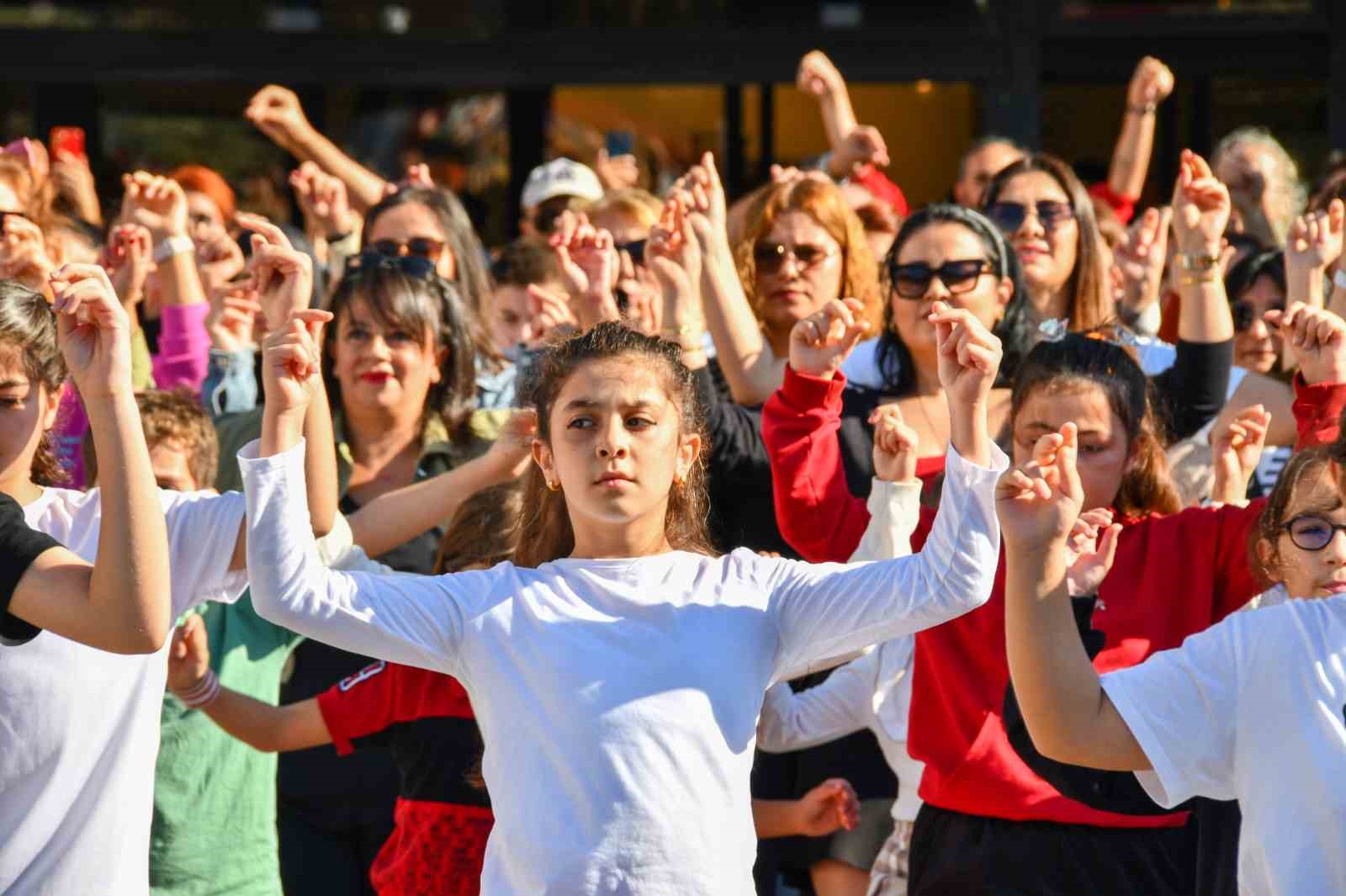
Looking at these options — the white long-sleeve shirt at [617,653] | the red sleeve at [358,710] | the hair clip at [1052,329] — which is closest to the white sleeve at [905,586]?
the white long-sleeve shirt at [617,653]

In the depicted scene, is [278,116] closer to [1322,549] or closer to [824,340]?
[824,340]

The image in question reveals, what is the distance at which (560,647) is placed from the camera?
121 inches

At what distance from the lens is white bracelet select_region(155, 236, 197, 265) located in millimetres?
5371

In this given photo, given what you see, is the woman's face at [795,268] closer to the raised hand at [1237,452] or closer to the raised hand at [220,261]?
the raised hand at [1237,452]

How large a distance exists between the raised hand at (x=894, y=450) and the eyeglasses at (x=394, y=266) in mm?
1513

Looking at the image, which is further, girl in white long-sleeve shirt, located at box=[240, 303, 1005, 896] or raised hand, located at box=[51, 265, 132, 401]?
girl in white long-sleeve shirt, located at box=[240, 303, 1005, 896]

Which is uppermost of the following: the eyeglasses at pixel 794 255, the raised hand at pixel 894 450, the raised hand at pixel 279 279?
the eyeglasses at pixel 794 255

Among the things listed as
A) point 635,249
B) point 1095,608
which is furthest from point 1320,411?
point 635,249

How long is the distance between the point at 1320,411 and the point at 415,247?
2732 millimetres

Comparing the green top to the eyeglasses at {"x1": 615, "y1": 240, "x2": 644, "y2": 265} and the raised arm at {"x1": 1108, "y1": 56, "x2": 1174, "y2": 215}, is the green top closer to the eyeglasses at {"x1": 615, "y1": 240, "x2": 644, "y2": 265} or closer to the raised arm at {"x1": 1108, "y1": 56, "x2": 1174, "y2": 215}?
the eyeglasses at {"x1": 615, "y1": 240, "x2": 644, "y2": 265}

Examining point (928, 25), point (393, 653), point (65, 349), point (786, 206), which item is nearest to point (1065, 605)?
point (393, 653)

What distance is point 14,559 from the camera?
2.96 metres

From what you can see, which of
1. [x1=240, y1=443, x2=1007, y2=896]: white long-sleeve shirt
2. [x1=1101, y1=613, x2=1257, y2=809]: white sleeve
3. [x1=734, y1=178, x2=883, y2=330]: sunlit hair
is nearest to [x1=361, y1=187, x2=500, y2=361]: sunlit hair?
[x1=734, y1=178, x2=883, y2=330]: sunlit hair

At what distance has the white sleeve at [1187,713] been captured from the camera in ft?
9.57
